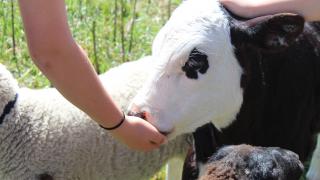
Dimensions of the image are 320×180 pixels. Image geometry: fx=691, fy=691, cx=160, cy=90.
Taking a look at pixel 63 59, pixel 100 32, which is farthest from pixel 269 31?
pixel 100 32

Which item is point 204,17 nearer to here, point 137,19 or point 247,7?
point 247,7

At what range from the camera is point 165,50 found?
8.43ft

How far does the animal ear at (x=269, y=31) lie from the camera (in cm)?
246

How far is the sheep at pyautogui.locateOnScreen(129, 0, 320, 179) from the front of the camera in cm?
254

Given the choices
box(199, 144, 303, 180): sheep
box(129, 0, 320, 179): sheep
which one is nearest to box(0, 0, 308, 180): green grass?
box(129, 0, 320, 179): sheep

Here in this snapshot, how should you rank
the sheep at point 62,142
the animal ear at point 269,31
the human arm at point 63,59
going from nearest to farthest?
the human arm at point 63,59 → the animal ear at point 269,31 → the sheep at point 62,142

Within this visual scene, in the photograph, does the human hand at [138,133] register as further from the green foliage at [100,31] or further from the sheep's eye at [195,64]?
the green foliage at [100,31]

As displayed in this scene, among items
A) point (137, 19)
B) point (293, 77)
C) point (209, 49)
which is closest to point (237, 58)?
point (209, 49)

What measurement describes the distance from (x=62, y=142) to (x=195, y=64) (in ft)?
2.44

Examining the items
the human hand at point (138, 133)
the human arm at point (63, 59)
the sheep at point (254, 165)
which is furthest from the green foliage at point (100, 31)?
the sheep at point (254, 165)

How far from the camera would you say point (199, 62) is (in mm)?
2559

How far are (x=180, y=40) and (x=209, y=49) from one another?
114mm

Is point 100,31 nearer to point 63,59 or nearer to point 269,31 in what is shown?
point 269,31

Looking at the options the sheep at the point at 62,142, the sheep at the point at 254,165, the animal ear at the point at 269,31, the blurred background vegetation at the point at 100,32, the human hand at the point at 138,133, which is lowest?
the blurred background vegetation at the point at 100,32
